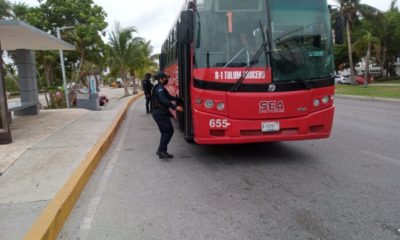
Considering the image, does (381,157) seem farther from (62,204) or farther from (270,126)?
(62,204)

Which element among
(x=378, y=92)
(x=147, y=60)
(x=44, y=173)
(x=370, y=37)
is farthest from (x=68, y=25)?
(x=370, y=37)

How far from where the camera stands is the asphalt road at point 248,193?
4566mm

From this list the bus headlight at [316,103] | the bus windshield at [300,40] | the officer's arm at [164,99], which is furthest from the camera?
the officer's arm at [164,99]

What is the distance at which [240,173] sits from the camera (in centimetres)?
697

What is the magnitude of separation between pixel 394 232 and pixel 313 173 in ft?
8.14

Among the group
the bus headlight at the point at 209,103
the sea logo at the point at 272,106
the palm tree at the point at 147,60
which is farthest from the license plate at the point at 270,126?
the palm tree at the point at 147,60

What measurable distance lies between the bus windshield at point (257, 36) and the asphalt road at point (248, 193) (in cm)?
173

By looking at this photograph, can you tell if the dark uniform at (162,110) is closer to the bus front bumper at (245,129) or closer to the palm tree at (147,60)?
the bus front bumper at (245,129)

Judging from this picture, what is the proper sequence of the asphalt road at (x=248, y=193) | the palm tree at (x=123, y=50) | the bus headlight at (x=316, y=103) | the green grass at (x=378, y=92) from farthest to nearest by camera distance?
the palm tree at (x=123, y=50), the green grass at (x=378, y=92), the bus headlight at (x=316, y=103), the asphalt road at (x=248, y=193)

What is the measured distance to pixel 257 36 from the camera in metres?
7.14

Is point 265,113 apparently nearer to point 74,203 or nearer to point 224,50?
point 224,50

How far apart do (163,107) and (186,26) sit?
1.77 metres

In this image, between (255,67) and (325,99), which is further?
(325,99)

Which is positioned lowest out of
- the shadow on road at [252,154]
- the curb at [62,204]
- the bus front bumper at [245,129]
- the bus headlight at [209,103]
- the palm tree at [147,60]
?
the shadow on road at [252,154]
